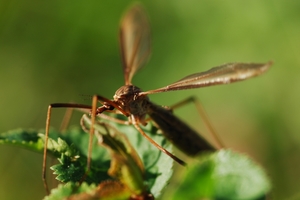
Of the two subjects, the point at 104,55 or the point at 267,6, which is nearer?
the point at 267,6

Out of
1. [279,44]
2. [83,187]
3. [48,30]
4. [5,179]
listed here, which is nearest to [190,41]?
[279,44]

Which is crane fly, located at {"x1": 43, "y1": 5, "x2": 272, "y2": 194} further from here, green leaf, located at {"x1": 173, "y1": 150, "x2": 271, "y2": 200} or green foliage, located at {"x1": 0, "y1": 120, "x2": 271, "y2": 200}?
green leaf, located at {"x1": 173, "y1": 150, "x2": 271, "y2": 200}

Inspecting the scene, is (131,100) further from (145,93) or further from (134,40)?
(134,40)

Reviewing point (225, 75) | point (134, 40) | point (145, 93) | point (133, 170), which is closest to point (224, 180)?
point (133, 170)

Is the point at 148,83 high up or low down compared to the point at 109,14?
down

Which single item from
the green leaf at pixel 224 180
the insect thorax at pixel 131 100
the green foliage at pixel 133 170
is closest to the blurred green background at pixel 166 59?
the insect thorax at pixel 131 100

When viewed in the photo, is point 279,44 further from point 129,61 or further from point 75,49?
point 75,49
